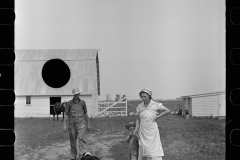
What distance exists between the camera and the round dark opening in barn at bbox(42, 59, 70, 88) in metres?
24.3

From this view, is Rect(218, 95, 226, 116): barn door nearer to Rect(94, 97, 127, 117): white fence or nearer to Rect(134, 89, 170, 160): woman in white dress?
Rect(94, 97, 127, 117): white fence

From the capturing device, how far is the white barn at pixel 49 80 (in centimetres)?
2634

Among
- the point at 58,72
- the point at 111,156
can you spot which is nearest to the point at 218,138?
the point at 111,156

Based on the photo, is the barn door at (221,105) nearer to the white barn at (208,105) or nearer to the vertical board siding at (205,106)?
the white barn at (208,105)

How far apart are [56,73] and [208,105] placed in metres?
13.4

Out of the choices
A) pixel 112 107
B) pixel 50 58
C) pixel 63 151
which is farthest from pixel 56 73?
pixel 63 151

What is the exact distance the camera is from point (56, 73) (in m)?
23.5

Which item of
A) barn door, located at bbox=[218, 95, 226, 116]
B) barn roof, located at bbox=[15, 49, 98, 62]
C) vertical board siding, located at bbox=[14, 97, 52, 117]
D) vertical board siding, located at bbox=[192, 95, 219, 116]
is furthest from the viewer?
barn roof, located at bbox=[15, 49, 98, 62]

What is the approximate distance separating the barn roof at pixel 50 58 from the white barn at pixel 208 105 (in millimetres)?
9096

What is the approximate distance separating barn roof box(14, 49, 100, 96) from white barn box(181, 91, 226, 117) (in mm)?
9096

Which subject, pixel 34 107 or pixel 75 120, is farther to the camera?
pixel 34 107

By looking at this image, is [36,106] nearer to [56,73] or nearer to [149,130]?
[56,73]

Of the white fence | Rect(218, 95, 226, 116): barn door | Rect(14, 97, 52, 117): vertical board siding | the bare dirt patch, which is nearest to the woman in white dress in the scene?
the bare dirt patch
